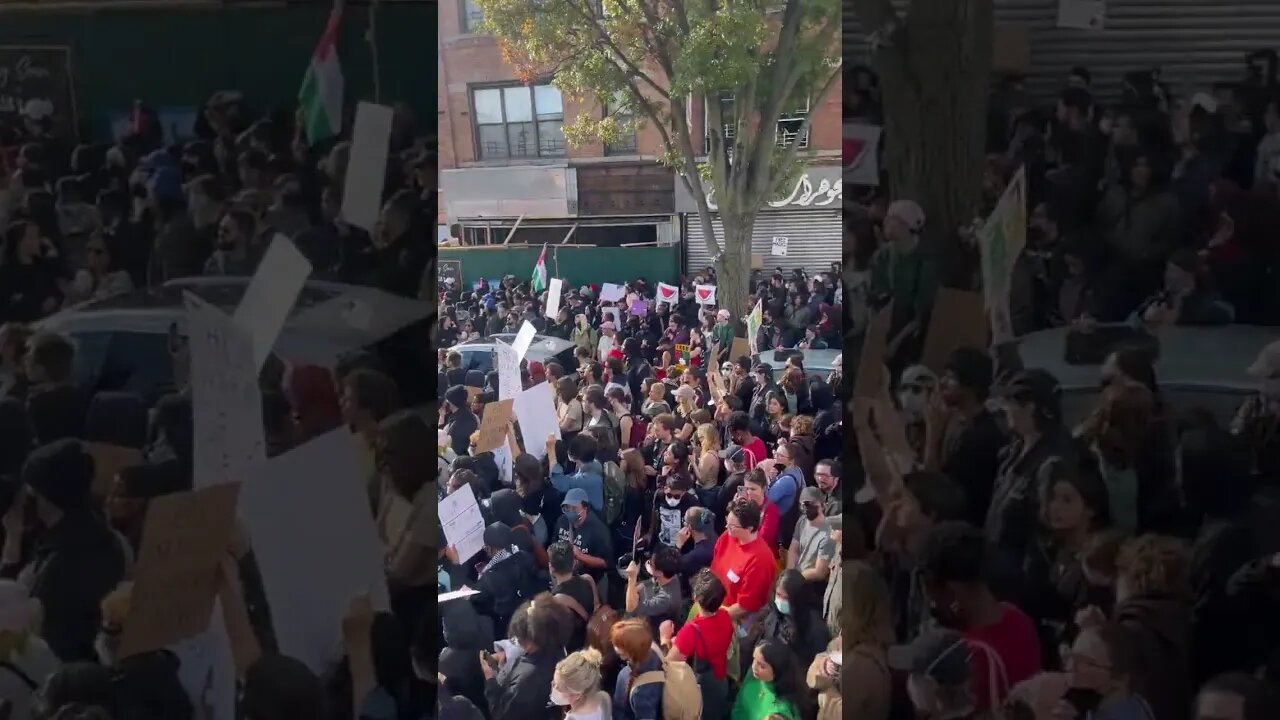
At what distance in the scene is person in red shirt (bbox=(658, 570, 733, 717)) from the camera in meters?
3.38

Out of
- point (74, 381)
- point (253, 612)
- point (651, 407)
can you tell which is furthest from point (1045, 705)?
point (651, 407)

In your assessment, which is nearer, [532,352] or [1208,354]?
[1208,354]

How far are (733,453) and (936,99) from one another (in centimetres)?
342

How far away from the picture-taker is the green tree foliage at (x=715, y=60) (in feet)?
29.7

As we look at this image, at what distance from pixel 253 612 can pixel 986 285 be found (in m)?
1.68

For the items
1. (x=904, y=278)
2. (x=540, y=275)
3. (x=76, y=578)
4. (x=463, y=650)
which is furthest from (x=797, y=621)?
(x=540, y=275)

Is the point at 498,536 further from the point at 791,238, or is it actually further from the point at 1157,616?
the point at 791,238

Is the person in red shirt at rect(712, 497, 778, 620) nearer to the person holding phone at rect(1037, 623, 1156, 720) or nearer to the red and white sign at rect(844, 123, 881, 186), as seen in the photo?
the person holding phone at rect(1037, 623, 1156, 720)

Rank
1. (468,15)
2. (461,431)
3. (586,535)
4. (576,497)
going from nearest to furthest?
(586,535), (576,497), (461,431), (468,15)

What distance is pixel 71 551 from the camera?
2.16 meters

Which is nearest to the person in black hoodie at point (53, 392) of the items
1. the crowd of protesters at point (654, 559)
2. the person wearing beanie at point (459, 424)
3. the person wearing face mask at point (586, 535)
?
the crowd of protesters at point (654, 559)

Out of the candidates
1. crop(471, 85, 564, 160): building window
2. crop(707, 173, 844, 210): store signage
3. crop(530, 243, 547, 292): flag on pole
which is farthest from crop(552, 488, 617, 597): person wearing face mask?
crop(707, 173, 844, 210): store signage

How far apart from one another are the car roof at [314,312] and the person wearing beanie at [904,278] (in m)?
1.00

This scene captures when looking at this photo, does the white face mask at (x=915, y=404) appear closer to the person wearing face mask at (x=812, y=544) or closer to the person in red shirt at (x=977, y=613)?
the person in red shirt at (x=977, y=613)
